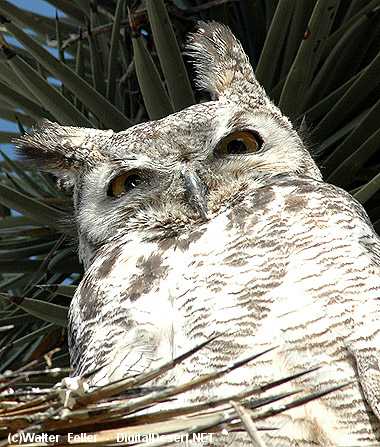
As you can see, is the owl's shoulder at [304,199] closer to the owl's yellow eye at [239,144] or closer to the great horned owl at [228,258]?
the great horned owl at [228,258]

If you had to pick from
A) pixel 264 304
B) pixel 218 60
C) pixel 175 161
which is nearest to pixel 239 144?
pixel 175 161

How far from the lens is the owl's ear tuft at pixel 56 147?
305 cm

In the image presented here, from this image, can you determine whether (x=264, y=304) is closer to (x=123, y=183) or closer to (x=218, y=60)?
(x=123, y=183)

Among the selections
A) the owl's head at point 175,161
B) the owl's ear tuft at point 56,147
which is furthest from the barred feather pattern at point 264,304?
the owl's ear tuft at point 56,147

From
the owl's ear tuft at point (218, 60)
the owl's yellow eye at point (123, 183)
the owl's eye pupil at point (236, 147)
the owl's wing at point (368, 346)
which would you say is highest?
the owl's ear tuft at point (218, 60)

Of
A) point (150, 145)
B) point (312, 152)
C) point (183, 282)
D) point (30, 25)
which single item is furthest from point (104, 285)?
point (30, 25)

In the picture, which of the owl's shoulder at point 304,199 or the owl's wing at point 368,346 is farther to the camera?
the owl's shoulder at point 304,199

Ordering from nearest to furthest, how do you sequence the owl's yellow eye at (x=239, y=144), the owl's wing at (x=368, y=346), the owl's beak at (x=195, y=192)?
the owl's wing at (x=368, y=346) < the owl's beak at (x=195, y=192) < the owl's yellow eye at (x=239, y=144)

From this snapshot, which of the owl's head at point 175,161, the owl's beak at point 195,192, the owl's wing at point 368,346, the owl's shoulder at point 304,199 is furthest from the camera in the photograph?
the owl's head at point 175,161

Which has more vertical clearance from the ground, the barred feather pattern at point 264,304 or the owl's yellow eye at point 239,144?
the owl's yellow eye at point 239,144

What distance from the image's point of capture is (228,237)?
2.34 m

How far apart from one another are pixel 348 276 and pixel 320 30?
1064 millimetres

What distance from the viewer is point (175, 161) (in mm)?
2691

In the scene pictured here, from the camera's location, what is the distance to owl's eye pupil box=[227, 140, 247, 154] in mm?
2744
